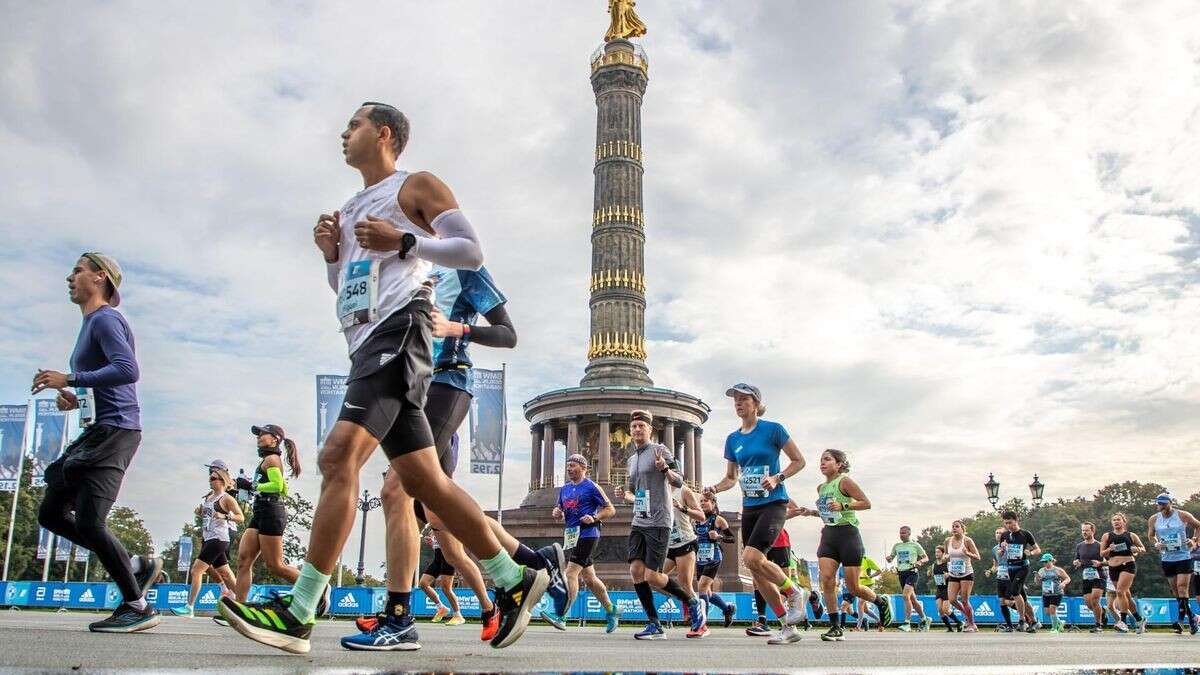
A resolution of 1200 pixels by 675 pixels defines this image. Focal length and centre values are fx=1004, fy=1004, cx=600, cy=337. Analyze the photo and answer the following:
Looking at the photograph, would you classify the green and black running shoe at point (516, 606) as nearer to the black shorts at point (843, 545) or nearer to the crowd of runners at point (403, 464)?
the crowd of runners at point (403, 464)

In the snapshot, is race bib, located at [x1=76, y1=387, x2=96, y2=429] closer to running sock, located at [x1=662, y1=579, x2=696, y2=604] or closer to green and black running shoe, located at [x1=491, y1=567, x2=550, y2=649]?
green and black running shoe, located at [x1=491, y1=567, x2=550, y2=649]

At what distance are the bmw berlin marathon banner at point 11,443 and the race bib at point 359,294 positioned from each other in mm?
30406

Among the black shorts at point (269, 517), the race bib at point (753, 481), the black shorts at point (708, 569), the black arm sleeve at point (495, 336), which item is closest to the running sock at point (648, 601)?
the race bib at point (753, 481)

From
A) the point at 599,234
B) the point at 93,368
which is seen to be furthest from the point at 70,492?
the point at 599,234

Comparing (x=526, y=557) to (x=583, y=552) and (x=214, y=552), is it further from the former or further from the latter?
(x=214, y=552)

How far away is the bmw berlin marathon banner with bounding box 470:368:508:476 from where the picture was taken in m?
28.4

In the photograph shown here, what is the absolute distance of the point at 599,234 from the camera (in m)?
48.4

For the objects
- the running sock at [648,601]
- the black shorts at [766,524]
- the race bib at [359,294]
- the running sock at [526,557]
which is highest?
the race bib at [359,294]

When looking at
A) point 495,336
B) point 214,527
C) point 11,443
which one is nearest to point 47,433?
point 11,443

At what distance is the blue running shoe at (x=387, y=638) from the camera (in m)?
4.79

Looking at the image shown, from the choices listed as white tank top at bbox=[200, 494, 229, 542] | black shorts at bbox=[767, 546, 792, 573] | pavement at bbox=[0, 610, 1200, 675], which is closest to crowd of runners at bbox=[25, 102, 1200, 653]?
pavement at bbox=[0, 610, 1200, 675]

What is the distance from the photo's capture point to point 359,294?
171 inches

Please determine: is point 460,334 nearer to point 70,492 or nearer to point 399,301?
point 399,301

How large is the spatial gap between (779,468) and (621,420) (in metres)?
36.3
